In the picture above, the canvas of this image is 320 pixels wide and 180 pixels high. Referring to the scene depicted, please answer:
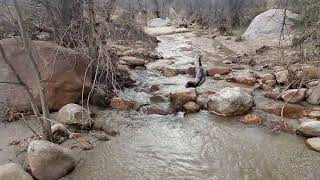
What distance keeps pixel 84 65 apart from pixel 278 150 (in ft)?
13.6

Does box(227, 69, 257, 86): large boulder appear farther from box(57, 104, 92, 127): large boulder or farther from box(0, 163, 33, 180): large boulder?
box(0, 163, 33, 180): large boulder

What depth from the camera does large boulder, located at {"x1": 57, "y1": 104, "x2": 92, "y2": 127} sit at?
20.7 ft

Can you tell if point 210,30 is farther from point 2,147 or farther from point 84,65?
point 2,147

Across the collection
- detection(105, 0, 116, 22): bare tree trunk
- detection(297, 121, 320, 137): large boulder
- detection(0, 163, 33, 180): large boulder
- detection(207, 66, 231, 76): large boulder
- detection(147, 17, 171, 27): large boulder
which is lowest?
detection(147, 17, 171, 27): large boulder

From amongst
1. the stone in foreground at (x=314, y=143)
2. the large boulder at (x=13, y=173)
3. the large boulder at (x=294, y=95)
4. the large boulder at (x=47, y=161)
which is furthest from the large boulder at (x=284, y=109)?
the large boulder at (x=13, y=173)

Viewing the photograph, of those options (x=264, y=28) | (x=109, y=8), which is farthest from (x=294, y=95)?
(x=264, y=28)

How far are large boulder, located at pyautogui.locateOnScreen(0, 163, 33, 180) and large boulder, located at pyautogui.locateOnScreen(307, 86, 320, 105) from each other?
5.50 metres

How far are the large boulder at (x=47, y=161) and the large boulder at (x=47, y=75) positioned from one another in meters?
2.13

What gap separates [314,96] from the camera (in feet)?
24.2

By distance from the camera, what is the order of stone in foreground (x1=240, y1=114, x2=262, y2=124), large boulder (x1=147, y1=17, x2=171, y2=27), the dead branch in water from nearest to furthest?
stone in foreground (x1=240, y1=114, x2=262, y2=124), the dead branch in water, large boulder (x1=147, y1=17, x2=171, y2=27)

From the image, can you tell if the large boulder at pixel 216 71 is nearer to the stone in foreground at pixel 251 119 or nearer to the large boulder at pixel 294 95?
the large boulder at pixel 294 95

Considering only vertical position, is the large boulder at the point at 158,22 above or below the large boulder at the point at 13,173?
below

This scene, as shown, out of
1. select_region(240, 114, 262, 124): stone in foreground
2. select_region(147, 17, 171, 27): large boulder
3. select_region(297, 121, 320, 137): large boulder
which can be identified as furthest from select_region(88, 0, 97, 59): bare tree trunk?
select_region(147, 17, 171, 27): large boulder

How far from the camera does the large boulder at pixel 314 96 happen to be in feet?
24.0
